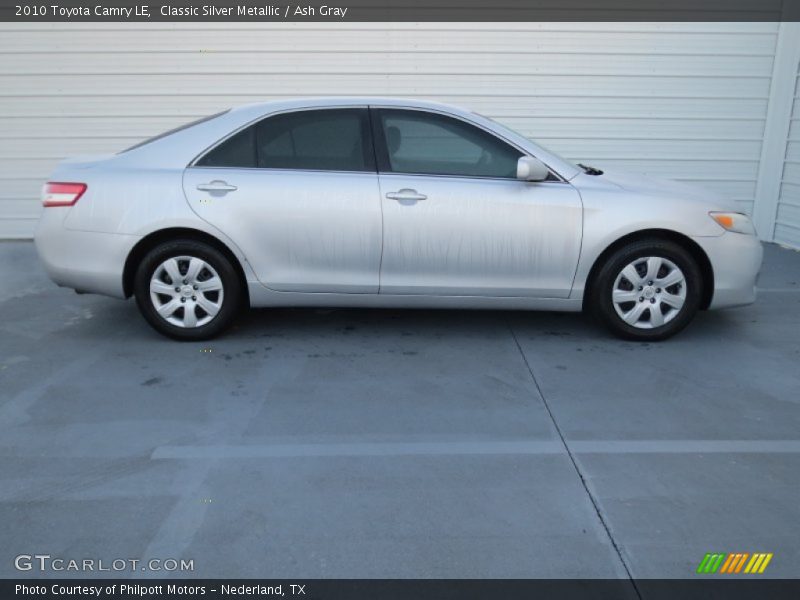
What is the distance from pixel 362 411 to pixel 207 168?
6.52 ft

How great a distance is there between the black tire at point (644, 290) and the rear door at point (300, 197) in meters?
1.50

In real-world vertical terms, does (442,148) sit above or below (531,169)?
above

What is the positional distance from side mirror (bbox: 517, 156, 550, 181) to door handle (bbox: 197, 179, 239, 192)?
1825 mm

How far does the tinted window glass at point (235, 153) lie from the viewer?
15.6ft

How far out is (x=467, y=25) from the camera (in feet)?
25.2

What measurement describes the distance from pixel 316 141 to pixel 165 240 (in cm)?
119

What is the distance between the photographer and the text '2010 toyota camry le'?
465 cm

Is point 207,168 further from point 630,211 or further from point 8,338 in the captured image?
point 630,211

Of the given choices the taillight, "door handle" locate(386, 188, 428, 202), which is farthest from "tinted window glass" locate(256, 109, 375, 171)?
the taillight

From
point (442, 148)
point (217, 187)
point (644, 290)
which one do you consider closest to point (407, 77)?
point (442, 148)

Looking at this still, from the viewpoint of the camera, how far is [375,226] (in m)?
4.65
